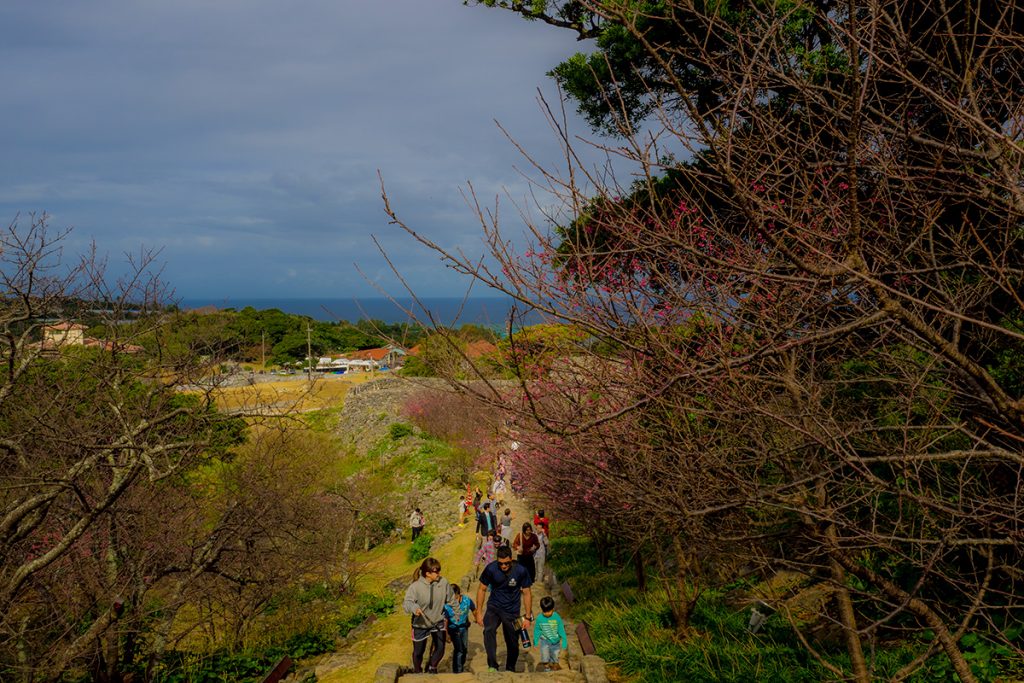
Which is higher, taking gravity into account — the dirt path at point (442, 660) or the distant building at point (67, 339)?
the distant building at point (67, 339)

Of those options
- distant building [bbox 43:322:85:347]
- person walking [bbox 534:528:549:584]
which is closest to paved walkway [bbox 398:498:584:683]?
person walking [bbox 534:528:549:584]

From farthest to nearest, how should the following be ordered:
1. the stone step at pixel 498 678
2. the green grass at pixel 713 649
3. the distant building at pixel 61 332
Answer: the distant building at pixel 61 332
the stone step at pixel 498 678
the green grass at pixel 713 649

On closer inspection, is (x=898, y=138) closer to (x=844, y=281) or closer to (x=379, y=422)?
(x=844, y=281)

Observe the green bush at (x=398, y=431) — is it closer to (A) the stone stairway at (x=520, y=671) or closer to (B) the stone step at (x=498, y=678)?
(A) the stone stairway at (x=520, y=671)

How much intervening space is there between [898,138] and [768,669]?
16.5ft

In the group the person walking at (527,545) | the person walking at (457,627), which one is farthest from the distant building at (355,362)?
the person walking at (457,627)

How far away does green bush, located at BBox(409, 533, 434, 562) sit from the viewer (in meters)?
21.4

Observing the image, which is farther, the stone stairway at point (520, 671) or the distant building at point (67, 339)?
the distant building at point (67, 339)

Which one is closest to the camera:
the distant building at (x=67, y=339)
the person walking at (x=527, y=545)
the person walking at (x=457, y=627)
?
the person walking at (x=457, y=627)

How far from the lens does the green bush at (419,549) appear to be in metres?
21.4

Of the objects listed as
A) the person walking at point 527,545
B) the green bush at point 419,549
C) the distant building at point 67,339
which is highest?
the distant building at point 67,339

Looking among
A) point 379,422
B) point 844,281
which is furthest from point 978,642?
point 379,422

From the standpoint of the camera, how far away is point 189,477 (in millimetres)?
21250

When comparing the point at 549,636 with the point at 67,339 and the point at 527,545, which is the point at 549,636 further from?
the point at 67,339
